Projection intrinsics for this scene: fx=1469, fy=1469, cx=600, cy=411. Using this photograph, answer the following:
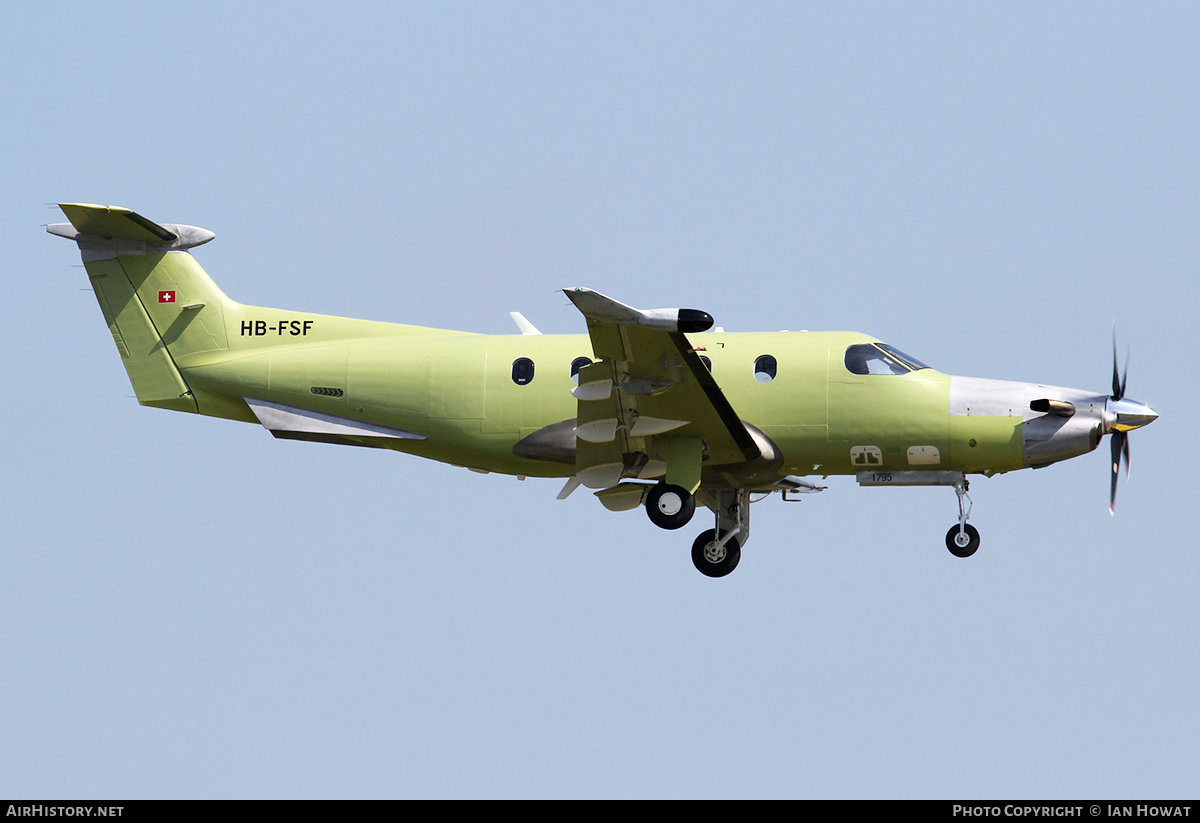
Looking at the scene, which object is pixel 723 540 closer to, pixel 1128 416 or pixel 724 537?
pixel 724 537

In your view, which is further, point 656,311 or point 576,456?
point 576,456

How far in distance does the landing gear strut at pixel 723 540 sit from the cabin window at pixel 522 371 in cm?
418

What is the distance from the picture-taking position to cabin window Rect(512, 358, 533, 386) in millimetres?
24938

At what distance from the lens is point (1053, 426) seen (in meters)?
24.0

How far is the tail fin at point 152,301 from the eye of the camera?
86.0ft

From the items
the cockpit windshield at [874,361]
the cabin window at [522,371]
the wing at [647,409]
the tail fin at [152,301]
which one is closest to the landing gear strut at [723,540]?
the wing at [647,409]

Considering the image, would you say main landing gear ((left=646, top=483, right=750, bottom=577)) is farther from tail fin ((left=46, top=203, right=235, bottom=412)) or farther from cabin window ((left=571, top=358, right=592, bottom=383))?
tail fin ((left=46, top=203, right=235, bottom=412))

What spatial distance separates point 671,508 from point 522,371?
11.8 feet

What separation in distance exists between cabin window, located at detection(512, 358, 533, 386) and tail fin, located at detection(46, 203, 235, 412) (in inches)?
214

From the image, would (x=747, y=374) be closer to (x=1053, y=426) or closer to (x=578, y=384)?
(x=578, y=384)

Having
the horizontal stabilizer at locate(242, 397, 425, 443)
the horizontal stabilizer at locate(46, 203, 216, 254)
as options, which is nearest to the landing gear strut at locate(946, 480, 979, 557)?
the horizontal stabilizer at locate(242, 397, 425, 443)

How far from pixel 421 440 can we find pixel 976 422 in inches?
367

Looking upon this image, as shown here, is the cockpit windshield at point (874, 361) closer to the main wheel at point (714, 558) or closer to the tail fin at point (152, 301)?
the main wheel at point (714, 558)

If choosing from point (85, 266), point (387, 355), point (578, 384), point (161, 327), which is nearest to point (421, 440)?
point (387, 355)
